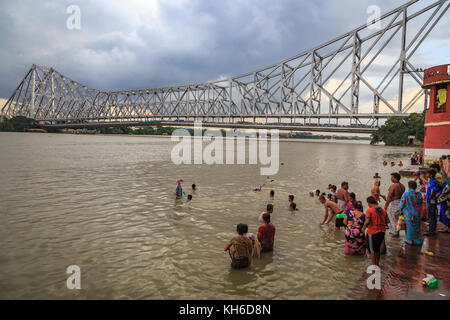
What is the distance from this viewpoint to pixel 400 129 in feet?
219

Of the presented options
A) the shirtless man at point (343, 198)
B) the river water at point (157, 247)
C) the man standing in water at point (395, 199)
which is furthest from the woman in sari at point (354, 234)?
the shirtless man at point (343, 198)

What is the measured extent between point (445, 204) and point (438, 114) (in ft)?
48.3

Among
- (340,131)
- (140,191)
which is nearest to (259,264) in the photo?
(140,191)

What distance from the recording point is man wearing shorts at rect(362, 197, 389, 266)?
5.48 meters

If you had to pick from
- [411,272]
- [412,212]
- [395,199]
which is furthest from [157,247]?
[395,199]

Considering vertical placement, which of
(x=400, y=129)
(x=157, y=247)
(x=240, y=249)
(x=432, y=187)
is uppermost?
(x=400, y=129)

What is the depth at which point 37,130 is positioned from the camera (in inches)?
4865

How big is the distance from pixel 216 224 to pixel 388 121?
75492 mm

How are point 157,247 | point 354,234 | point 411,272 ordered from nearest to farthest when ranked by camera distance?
point 411,272 → point 354,234 → point 157,247

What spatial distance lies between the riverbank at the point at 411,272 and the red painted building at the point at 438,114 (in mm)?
15166

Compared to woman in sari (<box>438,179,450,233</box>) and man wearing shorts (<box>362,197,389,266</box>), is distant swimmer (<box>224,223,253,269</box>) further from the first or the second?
woman in sari (<box>438,179,450,233</box>)

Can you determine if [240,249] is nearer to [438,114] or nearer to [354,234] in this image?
[354,234]

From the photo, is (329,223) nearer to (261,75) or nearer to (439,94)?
(439,94)

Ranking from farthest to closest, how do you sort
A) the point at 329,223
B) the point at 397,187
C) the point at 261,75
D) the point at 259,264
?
1. the point at 261,75
2. the point at 329,223
3. the point at 397,187
4. the point at 259,264
